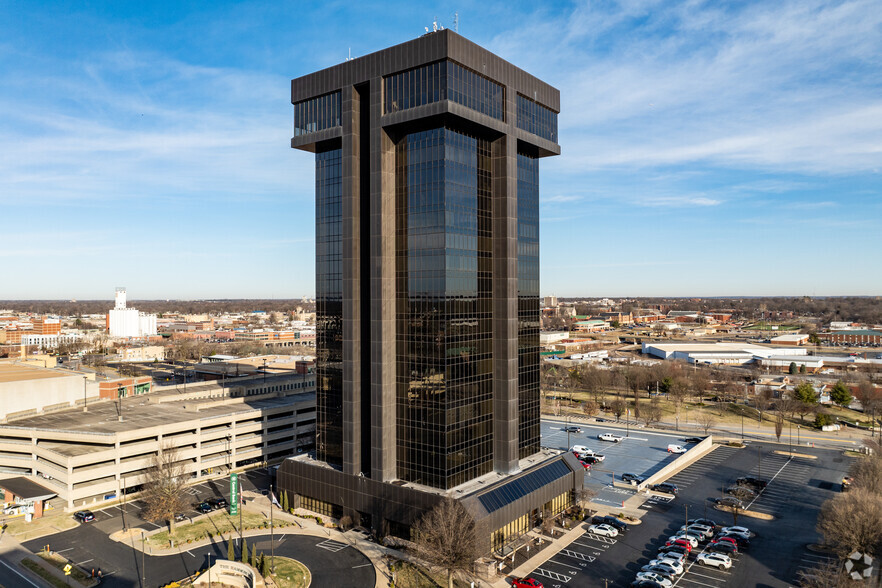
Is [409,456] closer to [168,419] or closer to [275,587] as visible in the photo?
[275,587]

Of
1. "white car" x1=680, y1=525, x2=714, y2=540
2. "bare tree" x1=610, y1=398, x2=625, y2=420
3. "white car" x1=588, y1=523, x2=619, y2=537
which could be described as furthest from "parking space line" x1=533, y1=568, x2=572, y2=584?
"bare tree" x1=610, y1=398, x2=625, y2=420

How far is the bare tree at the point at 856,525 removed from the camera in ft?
183

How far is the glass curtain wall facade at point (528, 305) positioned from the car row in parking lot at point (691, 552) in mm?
21530

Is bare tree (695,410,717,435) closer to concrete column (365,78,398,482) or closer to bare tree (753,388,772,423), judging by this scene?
bare tree (753,388,772,423)

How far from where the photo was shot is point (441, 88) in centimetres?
6419

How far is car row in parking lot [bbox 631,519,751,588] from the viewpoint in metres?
56.6

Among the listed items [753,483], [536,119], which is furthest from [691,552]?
[536,119]

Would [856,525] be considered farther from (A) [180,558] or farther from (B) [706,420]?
(B) [706,420]

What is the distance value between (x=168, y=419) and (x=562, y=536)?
65.3 metres

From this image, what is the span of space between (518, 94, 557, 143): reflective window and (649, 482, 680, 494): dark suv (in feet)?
179

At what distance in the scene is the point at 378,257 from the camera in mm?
69062

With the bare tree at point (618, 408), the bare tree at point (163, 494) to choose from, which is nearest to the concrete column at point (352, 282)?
the bare tree at point (163, 494)

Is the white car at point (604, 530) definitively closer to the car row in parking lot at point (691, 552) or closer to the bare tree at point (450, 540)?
the car row in parking lot at point (691, 552)

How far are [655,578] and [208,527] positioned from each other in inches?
2056
